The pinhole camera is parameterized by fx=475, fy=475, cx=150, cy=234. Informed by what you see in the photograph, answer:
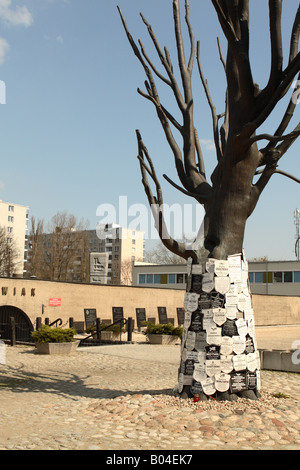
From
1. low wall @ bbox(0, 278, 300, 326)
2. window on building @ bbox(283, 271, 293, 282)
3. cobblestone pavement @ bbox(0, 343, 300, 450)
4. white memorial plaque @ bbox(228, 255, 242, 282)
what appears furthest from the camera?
window on building @ bbox(283, 271, 293, 282)

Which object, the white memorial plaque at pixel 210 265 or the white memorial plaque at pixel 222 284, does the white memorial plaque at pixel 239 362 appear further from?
the white memorial plaque at pixel 210 265

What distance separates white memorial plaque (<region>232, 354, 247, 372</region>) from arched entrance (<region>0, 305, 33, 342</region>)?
13.1 meters

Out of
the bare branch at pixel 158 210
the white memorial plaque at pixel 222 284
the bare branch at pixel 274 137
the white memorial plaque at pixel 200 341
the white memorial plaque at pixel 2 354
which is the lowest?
the white memorial plaque at pixel 2 354

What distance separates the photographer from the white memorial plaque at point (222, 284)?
730cm

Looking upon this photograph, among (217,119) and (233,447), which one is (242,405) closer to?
(233,447)

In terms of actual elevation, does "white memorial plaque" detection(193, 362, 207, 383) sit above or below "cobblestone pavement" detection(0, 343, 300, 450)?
above

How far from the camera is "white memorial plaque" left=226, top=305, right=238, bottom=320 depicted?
7.20 m

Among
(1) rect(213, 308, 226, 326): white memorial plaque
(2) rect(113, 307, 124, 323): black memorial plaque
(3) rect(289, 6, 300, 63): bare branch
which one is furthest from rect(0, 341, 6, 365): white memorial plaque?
(3) rect(289, 6, 300, 63): bare branch

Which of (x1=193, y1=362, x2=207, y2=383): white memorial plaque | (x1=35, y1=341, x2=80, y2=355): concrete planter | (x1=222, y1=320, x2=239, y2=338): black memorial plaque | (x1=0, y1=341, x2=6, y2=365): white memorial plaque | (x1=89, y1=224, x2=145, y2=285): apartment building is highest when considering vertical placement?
(x1=89, y1=224, x2=145, y2=285): apartment building

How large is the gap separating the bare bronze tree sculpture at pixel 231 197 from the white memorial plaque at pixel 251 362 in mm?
30

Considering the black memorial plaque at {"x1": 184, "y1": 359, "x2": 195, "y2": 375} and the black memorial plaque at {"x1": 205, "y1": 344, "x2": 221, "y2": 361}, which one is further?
the black memorial plaque at {"x1": 184, "y1": 359, "x2": 195, "y2": 375}

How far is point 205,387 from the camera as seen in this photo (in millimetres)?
7012

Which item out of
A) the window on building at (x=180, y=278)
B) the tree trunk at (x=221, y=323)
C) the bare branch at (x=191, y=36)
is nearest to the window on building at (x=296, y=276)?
the window on building at (x=180, y=278)

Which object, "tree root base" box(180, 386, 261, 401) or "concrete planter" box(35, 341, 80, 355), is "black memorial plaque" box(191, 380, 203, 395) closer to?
"tree root base" box(180, 386, 261, 401)
